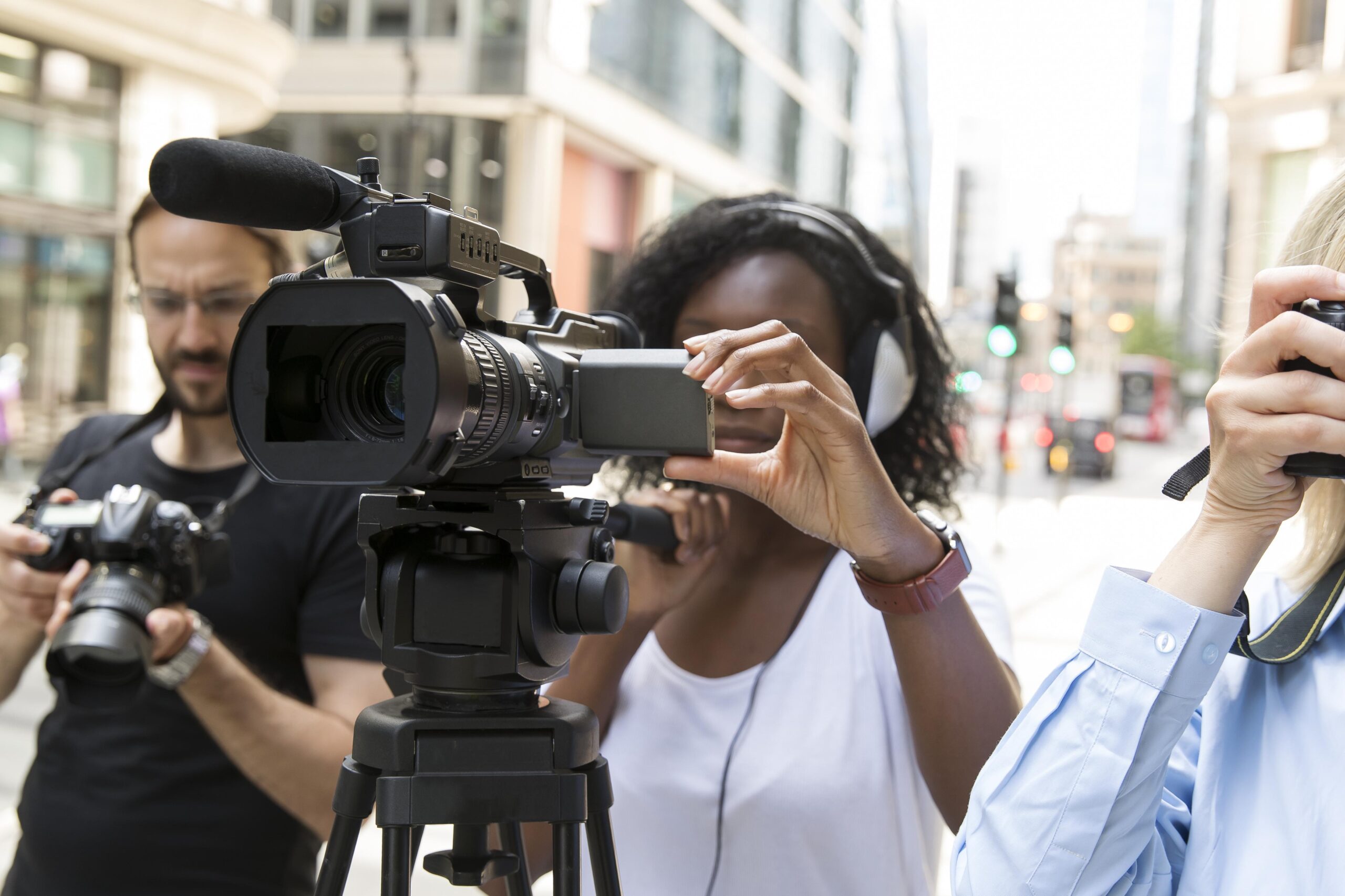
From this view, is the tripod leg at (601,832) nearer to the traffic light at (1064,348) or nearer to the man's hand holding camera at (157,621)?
the man's hand holding camera at (157,621)

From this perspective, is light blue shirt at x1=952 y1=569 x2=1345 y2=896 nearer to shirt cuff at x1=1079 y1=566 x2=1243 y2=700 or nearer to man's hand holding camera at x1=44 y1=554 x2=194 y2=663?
shirt cuff at x1=1079 y1=566 x2=1243 y2=700

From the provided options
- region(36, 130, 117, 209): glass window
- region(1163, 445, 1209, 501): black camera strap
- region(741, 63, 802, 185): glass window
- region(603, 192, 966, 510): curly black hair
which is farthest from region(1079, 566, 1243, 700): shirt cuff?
→ region(741, 63, 802, 185): glass window

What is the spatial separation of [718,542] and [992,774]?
1.97 ft

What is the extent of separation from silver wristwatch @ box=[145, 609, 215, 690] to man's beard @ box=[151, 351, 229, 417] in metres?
0.45

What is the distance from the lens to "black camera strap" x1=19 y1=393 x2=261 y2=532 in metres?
1.88

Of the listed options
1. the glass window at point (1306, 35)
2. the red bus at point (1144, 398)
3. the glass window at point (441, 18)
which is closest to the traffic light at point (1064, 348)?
the glass window at point (441, 18)

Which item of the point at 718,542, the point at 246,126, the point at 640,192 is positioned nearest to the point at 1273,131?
the point at 640,192

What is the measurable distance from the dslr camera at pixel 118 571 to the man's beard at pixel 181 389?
31cm

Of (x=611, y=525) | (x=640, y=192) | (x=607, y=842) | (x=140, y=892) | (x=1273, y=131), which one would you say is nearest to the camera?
(x=607, y=842)

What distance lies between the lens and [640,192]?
2095cm

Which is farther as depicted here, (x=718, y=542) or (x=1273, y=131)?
(x=1273, y=131)

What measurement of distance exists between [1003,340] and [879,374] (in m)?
10.6

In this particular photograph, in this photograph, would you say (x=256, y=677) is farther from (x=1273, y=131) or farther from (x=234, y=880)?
(x=1273, y=131)

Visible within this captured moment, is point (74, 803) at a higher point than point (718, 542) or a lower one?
lower
